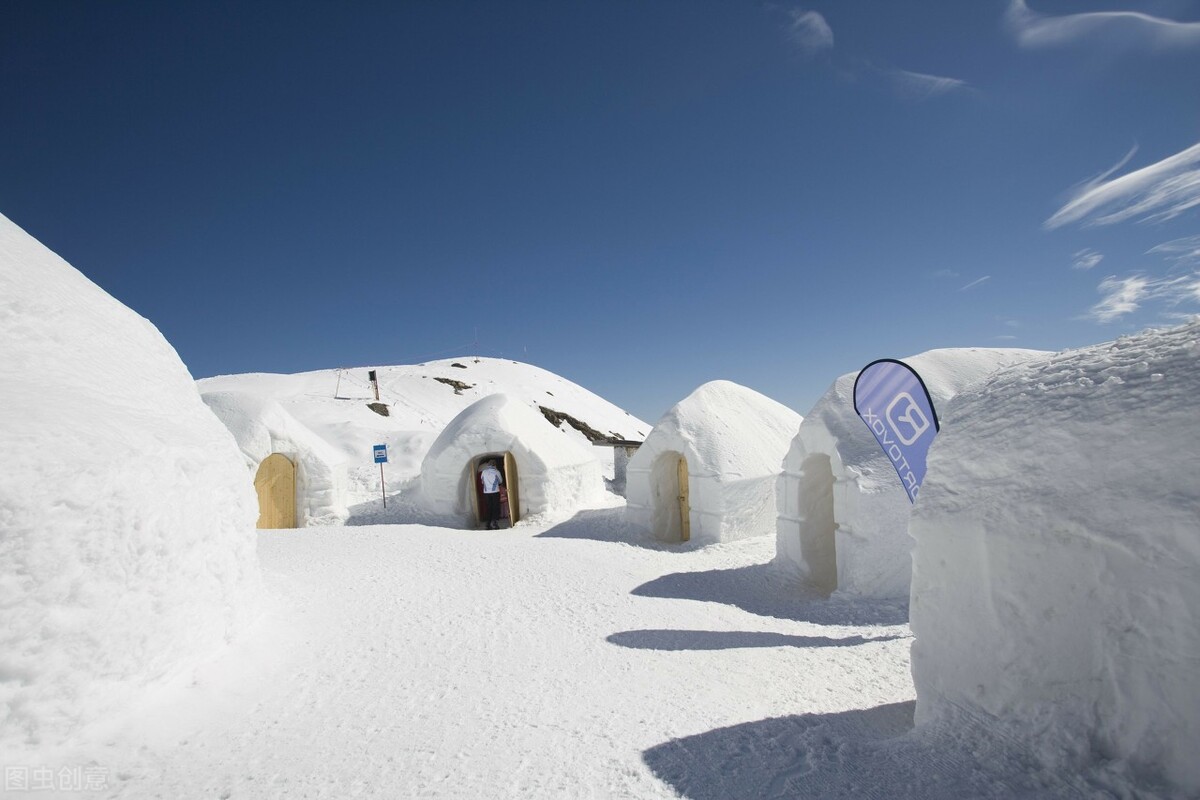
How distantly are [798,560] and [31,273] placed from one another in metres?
→ 10.4

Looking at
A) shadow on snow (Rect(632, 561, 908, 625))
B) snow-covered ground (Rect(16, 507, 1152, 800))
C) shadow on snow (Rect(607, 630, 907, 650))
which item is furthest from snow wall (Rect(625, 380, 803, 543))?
shadow on snow (Rect(607, 630, 907, 650))

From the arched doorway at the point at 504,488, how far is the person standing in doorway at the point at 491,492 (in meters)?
0.11

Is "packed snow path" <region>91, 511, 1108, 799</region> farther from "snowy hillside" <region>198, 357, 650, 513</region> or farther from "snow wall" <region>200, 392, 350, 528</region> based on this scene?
"snowy hillside" <region>198, 357, 650, 513</region>

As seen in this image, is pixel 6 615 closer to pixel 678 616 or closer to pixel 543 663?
pixel 543 663

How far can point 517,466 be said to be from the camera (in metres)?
14.7

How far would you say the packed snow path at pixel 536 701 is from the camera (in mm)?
3078

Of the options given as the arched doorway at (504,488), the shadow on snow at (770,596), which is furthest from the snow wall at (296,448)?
the shadow on snow at (770,596)

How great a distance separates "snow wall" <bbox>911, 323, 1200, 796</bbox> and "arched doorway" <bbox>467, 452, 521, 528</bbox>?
39.2 feet

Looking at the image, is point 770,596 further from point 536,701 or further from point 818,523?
point 536,701

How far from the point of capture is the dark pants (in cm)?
1518

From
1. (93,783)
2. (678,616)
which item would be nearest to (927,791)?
(678,616)

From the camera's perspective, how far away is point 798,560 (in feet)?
29.0

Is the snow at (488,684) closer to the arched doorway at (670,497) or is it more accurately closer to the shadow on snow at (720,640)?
the shadow on snow at (720,640)

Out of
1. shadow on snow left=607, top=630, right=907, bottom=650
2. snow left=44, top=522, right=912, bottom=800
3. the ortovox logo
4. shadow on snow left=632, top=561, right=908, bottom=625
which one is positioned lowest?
shadow on snow left=632, top=561, right=908, bottom=625
